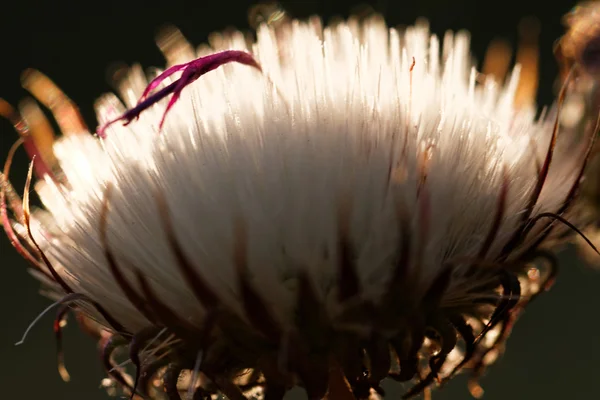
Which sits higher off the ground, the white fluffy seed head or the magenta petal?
the magenta petal

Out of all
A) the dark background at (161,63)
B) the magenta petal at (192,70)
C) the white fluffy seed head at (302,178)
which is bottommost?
the dark background at (161,63)

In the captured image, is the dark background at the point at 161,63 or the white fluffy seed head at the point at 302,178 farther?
the dark background at the point at 161,63

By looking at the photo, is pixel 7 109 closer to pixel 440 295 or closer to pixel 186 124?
pixel 186 124

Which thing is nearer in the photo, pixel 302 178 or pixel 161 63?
pixel 302 178

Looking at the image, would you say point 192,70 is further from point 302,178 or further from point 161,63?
point 161,63

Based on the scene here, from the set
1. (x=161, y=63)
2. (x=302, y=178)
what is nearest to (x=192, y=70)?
(x=302, y=178)

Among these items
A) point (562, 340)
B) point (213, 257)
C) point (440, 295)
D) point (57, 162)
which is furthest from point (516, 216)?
point (562, 340)

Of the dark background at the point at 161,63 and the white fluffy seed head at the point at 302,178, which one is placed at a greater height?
the white fluffy seed head at the point at 302,178

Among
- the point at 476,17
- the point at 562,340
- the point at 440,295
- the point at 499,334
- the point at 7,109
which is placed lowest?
the point at 562,340
